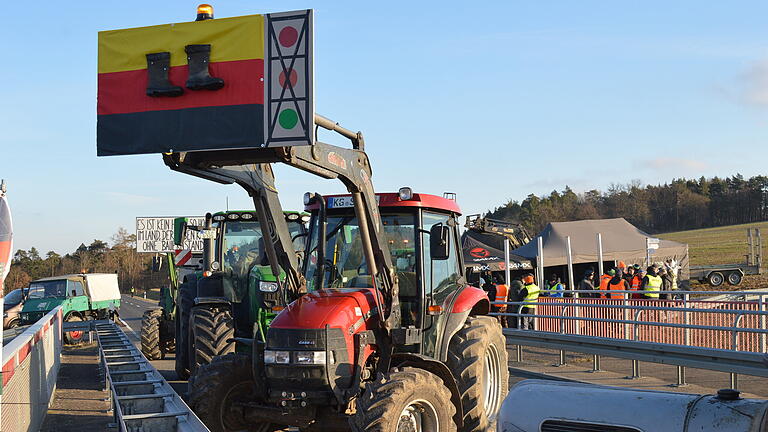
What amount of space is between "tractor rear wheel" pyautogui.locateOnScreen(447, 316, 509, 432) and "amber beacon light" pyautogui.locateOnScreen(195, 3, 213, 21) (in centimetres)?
397

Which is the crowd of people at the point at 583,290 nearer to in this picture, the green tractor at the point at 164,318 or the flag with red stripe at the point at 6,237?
the green tractor at the point at 164,318

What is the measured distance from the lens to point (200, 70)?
6.04 metres

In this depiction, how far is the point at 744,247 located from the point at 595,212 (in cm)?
3043

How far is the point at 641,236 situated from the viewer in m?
33.3

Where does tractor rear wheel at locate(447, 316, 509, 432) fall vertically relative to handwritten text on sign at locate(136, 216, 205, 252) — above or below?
below

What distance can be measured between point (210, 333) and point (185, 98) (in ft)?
20.2

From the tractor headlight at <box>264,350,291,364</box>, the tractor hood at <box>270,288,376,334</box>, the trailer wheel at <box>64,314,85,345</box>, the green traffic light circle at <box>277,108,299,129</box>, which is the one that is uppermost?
the green traffic light circle at <box>277,108,299,129</box>

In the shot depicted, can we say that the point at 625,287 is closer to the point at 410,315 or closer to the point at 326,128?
the point at 410,315

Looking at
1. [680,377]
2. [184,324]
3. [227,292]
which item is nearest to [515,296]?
[680,377]

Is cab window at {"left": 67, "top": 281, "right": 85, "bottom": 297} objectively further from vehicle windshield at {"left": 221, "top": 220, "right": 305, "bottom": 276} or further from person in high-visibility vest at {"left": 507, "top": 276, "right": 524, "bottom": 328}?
vehicle windshield at {"left": 221, "top": 220, "right": 305, "bottom": 276}

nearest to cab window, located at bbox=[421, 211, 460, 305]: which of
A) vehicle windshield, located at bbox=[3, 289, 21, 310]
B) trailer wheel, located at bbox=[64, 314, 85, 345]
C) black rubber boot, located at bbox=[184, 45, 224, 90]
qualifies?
black rubber boot, located at bbox=[184, 45, 224, 90]

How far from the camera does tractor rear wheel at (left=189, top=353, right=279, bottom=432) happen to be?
24.7ft

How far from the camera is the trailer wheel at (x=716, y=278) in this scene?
134 feet

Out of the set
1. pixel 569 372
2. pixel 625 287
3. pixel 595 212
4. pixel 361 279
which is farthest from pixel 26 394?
pixel 595 212
